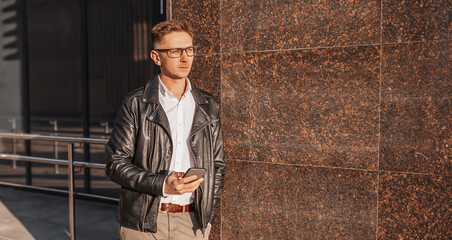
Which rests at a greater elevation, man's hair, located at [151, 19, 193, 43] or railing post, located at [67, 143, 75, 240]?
man's hair, located at [151, 19, 193, 43]

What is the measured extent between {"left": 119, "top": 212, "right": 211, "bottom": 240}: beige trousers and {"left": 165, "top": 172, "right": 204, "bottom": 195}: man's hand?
34 centimetres

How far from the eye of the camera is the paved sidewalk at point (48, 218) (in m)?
5.99

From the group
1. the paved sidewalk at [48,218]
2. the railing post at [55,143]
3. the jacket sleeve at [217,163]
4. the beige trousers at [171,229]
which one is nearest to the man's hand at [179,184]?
the beige trousers at [171,229]

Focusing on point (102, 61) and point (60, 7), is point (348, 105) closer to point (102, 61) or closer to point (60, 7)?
point (102, 61)

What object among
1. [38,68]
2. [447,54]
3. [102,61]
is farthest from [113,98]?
[447,54]

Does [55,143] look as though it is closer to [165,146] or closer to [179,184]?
[165,146]

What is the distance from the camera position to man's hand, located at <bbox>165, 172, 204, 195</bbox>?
2.33m

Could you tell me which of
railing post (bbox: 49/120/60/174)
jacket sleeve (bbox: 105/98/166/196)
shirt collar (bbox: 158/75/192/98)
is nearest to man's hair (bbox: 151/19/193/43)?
shirt collar (bbox: 158/75/192/98)

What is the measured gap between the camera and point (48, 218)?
6.87 m

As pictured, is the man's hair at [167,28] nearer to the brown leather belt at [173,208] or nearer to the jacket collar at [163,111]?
the jacket collar at [163,111]

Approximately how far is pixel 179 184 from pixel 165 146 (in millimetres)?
396

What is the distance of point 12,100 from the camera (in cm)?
993

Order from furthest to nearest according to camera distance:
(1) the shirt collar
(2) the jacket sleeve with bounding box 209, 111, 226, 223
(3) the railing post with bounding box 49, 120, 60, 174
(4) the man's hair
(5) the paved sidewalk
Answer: (3) the railing post with bounding box 49, 120, 60, 174
(5) the paved sidewalk
(2) the jacket sleeve with bounding box 209, 111, 226, 223
(1) the shirt collar
(4) the man's hair

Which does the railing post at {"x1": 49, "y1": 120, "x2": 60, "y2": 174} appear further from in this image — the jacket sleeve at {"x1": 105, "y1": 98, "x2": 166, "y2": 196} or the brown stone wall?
the jacket sleeve at {"x1": 105, "y1": 98, "x2": 166, "y2": 196}
